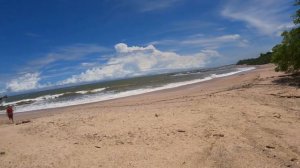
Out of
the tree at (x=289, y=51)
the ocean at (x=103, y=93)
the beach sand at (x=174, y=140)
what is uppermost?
the tree at (x=289, y=51)

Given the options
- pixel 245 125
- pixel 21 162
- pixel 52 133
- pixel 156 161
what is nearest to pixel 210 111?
pixel 245 125

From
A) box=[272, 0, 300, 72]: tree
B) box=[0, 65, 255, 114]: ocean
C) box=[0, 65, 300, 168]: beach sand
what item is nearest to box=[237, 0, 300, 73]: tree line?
box=[272, 0, 300, 72]: tree

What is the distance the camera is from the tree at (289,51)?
629 inches

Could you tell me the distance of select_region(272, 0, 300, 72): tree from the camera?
52.4ft

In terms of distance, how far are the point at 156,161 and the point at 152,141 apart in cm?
133

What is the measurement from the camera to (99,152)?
6852mm

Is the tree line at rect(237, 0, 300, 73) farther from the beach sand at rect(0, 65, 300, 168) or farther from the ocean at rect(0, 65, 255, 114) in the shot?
the ocean at rect(0, 65, 255, 114)

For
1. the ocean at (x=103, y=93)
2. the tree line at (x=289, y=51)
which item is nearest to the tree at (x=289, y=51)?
the tree line at (x=289, y=51)

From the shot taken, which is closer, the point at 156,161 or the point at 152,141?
the point at 156,161

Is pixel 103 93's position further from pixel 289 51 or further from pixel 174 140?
pixel 174 140

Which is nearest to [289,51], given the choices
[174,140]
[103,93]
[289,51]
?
[289,51]

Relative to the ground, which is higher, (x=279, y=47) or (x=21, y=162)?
(x=279, y=47)

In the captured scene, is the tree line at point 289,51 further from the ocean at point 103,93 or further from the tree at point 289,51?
the ocean at point 103,93

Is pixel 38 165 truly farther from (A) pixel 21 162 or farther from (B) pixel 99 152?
(B) pixel 99 152
